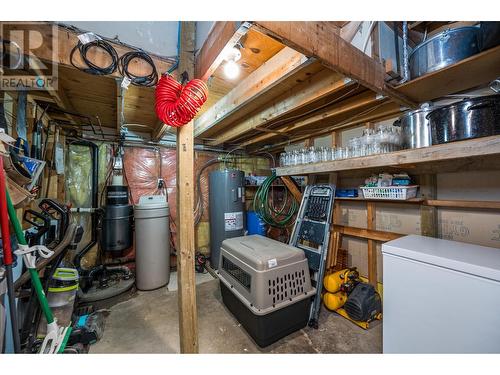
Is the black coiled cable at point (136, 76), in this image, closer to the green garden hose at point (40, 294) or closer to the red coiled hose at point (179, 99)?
the red coiled hose at point (179, 99)

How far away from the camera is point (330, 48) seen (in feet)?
3.94

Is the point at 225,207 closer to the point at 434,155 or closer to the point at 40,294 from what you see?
the point at 40,294

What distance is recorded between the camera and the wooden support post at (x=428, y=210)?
6.14 feet

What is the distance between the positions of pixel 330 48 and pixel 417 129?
826mm

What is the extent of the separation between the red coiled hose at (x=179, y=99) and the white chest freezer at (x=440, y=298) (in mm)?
1555

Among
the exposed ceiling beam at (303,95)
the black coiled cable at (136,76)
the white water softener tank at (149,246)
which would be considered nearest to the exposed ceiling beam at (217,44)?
the black coiled cable at (136,76)

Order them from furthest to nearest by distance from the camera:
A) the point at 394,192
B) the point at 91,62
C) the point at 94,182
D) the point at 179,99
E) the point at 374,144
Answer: the point at 94,182
the point at 394,192
the point at 374,144
the point at 91,62
the point at 179,99

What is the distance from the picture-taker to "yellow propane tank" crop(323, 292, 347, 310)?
210cm

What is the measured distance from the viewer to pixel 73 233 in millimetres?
1617

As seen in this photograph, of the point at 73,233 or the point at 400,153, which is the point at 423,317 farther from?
the point at 73,233

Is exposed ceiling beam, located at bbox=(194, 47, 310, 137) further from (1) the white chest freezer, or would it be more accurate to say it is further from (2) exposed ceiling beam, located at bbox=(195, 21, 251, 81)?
(1) the white chest freezer

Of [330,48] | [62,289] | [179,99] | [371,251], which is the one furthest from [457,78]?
[62,289]

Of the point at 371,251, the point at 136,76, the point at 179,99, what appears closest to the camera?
the point at 179,99
